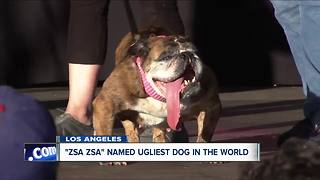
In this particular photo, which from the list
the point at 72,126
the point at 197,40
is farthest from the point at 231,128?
the point at 197,40

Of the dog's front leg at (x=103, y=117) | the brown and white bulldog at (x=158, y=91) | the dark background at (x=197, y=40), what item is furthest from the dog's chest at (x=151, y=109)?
the dark background at (x=197, y=40)

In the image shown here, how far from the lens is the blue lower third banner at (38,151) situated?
2.25m

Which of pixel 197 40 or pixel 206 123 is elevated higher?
pixel 206 123

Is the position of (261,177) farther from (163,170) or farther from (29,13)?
(29,13)

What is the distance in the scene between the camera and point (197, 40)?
9430 mm

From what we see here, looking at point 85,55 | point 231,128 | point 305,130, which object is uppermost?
point 85,55

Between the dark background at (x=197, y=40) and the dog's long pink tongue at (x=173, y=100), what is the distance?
4161 millimetres

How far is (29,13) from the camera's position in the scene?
916cm

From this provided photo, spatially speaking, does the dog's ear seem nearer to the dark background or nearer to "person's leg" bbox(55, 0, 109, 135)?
"person's leg" bbox(55, 0, 109, 135)

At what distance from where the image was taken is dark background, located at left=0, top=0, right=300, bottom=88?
9.16 m

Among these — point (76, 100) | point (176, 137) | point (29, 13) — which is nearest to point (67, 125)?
point (76, 100)

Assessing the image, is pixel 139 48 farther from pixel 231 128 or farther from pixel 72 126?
pixel 231 128

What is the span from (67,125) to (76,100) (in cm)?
24

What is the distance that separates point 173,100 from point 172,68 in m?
0.18
